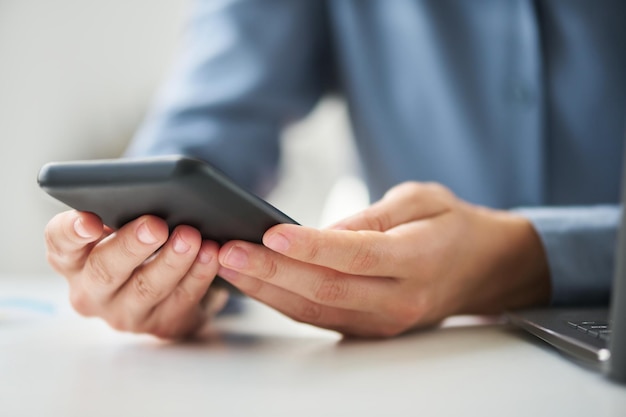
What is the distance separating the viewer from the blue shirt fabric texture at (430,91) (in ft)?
2.44

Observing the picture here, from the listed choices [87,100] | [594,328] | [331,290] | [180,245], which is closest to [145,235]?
[180,245]

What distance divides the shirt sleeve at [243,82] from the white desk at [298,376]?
0.32 m

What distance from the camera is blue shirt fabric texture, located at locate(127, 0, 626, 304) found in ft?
2.44

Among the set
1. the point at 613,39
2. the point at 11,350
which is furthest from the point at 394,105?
the point at 11,350

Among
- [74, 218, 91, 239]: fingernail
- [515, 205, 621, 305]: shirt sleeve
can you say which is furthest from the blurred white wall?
[515, 205, 621, 305]: shirt sleeve

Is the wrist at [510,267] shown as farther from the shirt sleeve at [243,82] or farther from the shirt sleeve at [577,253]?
the shirt sleeve at [243,82]

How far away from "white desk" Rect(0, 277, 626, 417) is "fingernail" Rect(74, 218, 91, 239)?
0.08m

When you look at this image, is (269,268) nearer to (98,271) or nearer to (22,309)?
(98,271)

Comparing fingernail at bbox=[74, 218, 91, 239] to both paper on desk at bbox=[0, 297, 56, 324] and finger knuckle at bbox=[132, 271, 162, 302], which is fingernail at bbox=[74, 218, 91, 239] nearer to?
finger knuckle at bbox=[132, 271, 162, 302]

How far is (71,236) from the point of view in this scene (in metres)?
0.34

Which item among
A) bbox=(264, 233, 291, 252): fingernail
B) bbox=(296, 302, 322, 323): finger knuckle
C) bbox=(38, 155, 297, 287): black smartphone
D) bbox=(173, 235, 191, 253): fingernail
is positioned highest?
bbox=(38, 155, 297, 287): black smartphone

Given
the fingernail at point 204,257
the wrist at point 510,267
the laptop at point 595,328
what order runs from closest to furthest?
the laptop at point 595,328 → the fingernail at point 204,257 → the wrist at point 510,267

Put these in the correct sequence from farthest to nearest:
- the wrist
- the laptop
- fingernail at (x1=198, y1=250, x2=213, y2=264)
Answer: the wrist → fingernail at (x1=198, y1=250, x2=213, y2=264) → the laptop

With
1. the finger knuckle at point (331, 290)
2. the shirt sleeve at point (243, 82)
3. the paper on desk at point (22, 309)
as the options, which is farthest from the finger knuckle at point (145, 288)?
the shirt sleeve at point (243, 82)
